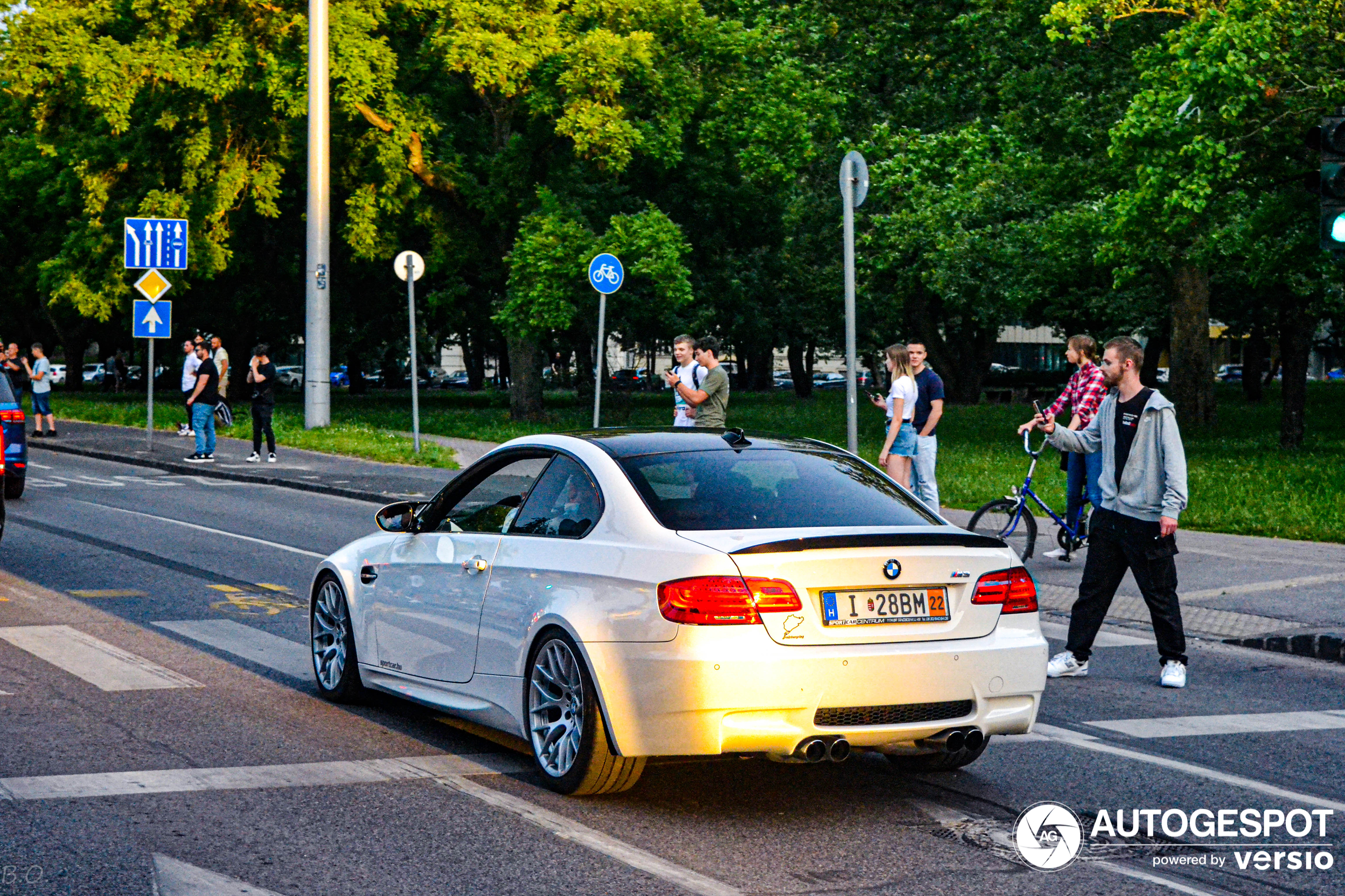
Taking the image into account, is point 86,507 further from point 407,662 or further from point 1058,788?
point 1058,788

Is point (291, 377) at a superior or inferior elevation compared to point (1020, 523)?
superior

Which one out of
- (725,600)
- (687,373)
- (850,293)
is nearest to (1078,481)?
(850,293)

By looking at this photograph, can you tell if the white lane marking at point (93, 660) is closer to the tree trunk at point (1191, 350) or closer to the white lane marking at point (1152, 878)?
the white lane marking at point (1152, 878)

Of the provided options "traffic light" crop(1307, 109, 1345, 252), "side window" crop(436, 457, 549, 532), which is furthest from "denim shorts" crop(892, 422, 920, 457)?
"side window" crop(436, 457, 549, 532)

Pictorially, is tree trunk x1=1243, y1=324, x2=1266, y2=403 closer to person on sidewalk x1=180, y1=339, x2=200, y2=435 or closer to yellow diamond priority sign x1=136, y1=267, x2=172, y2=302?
person on sidewalk x1=180, y1=339, x2=200, y2=435

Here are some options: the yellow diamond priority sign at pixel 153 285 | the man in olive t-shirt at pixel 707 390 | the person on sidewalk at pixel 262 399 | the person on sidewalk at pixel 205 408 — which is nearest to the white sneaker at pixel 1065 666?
the man in olive t-shirt at pixel 707 390

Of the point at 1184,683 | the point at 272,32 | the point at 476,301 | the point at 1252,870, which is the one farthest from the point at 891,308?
the point at 1252,870

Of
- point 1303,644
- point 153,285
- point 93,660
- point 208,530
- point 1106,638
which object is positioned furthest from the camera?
point 153,285

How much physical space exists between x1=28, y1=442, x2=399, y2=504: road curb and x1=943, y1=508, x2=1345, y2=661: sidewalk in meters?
8.60

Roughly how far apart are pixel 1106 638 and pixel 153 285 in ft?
67.8

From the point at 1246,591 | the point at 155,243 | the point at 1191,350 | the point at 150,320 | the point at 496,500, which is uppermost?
the point at 155,243

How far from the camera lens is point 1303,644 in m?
9.94

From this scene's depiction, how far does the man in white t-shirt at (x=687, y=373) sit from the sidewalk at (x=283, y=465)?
144 inches

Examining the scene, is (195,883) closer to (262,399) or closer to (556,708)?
(556,708)
